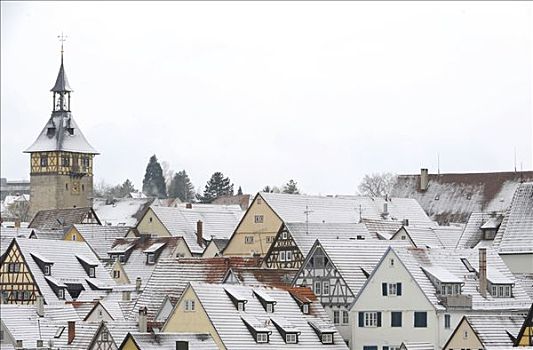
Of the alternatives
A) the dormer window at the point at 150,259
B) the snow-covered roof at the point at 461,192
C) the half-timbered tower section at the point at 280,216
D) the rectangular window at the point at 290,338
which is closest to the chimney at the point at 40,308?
the rectangular window at the point at 290,338

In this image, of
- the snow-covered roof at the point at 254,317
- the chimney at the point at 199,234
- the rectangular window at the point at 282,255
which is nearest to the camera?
the snow-covered roof at the point at 254,317

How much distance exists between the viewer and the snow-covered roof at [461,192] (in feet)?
403

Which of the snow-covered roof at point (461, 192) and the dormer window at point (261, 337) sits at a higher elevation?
the snow-covered roof at point (461, 192)

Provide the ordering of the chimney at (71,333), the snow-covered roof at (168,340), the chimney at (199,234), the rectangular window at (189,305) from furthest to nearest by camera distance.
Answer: the chimney at (199,234), the chimney at (71,333), the rectangular window at (189,305), the snow-covered roof at (168,340)

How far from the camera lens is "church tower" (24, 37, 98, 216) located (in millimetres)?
158000

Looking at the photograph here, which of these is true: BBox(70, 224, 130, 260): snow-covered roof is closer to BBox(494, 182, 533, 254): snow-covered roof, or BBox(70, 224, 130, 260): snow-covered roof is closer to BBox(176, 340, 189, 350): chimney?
BBox(494, 182, 533, 254): snow-covered roof

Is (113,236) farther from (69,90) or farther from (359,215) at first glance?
(69,90)

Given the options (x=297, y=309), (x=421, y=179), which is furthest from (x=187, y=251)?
(x=297, y=309)

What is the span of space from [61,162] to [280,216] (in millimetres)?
59292

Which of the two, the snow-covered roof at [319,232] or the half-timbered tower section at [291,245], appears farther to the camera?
the snow-covered roof at [319,232]

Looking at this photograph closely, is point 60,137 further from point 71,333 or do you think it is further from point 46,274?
point 71,333

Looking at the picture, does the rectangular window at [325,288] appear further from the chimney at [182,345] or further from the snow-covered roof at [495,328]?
the chimney at [182,345]

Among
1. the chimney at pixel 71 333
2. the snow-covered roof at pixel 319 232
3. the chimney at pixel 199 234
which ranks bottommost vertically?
the chimney at pixel 71 333

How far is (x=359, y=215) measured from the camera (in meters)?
109
